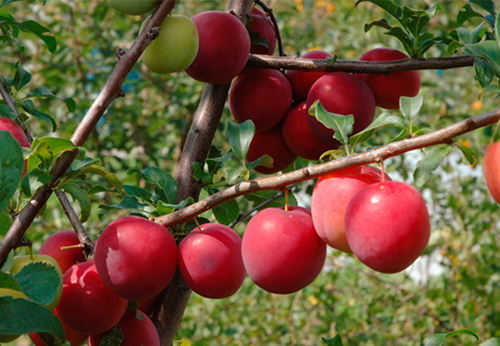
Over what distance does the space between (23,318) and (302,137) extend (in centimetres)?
49

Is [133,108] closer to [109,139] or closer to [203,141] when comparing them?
[109,139]

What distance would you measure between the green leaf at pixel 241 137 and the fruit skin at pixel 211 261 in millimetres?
111

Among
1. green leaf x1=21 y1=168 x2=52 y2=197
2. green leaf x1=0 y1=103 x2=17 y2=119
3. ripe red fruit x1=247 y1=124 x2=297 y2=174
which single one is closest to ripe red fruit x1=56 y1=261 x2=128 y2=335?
green leaf x1=21 y1=168 x2=52 y2=197

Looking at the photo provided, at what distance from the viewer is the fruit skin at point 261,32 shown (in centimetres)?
88

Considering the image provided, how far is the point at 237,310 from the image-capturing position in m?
2.33

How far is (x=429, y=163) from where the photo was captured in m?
0.59

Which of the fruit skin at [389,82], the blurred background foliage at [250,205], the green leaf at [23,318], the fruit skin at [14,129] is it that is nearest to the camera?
the green leaf at [23,318]

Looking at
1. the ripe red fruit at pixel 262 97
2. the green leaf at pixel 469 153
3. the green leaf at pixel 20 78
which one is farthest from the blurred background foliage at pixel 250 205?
the green leaf at pixel 469 153

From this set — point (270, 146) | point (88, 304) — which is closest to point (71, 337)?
point (88, 304)

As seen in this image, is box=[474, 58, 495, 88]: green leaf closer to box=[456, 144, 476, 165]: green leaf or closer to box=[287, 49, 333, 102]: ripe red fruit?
box=[456, 144, 476, 165]: green leaf

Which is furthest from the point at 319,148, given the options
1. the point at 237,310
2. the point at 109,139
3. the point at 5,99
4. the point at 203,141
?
the point at 237,310

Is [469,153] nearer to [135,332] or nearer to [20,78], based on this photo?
[135,332]

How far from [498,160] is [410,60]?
0.99ft

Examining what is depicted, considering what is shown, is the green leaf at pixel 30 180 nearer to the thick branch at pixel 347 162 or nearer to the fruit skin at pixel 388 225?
the thick branch at pixel 347 162
